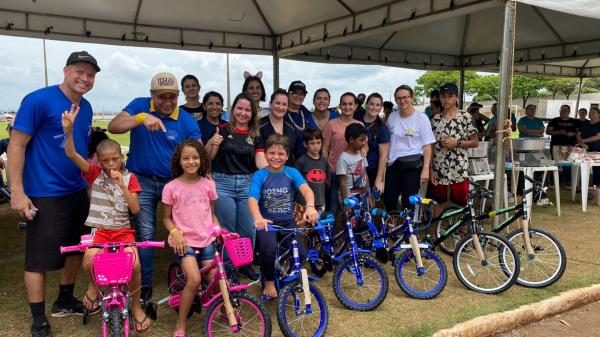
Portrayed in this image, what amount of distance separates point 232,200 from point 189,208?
0.75 meters

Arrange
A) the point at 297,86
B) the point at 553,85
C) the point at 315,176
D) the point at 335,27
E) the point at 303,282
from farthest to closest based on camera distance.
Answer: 1. the point at 553,85
2. the point at 335,27
3. the point at 297,86
4. the point at 315,176
5. the point at 303,282

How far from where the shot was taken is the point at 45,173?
9.04 feet

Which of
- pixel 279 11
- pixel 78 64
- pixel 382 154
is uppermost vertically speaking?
pixel 279 11

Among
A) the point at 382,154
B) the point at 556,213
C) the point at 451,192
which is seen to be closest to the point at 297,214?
the point at 382,154

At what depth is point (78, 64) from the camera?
2748mm

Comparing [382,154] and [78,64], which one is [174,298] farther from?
[382,154]

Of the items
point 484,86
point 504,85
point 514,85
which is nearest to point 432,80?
point 484,86

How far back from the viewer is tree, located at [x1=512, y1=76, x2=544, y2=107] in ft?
143

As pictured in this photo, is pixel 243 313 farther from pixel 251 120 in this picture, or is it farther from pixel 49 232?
pixel 251 120

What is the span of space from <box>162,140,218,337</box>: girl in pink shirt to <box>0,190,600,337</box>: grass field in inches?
23.0

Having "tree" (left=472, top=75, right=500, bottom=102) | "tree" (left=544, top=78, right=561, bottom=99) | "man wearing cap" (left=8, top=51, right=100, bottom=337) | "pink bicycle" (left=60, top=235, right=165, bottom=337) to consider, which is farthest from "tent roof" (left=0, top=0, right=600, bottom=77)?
"tree" (left=544, top=78, right=561, bottom=99)

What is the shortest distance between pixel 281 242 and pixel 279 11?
204 inches

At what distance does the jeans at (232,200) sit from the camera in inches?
140

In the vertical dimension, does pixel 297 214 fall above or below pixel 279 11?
below
